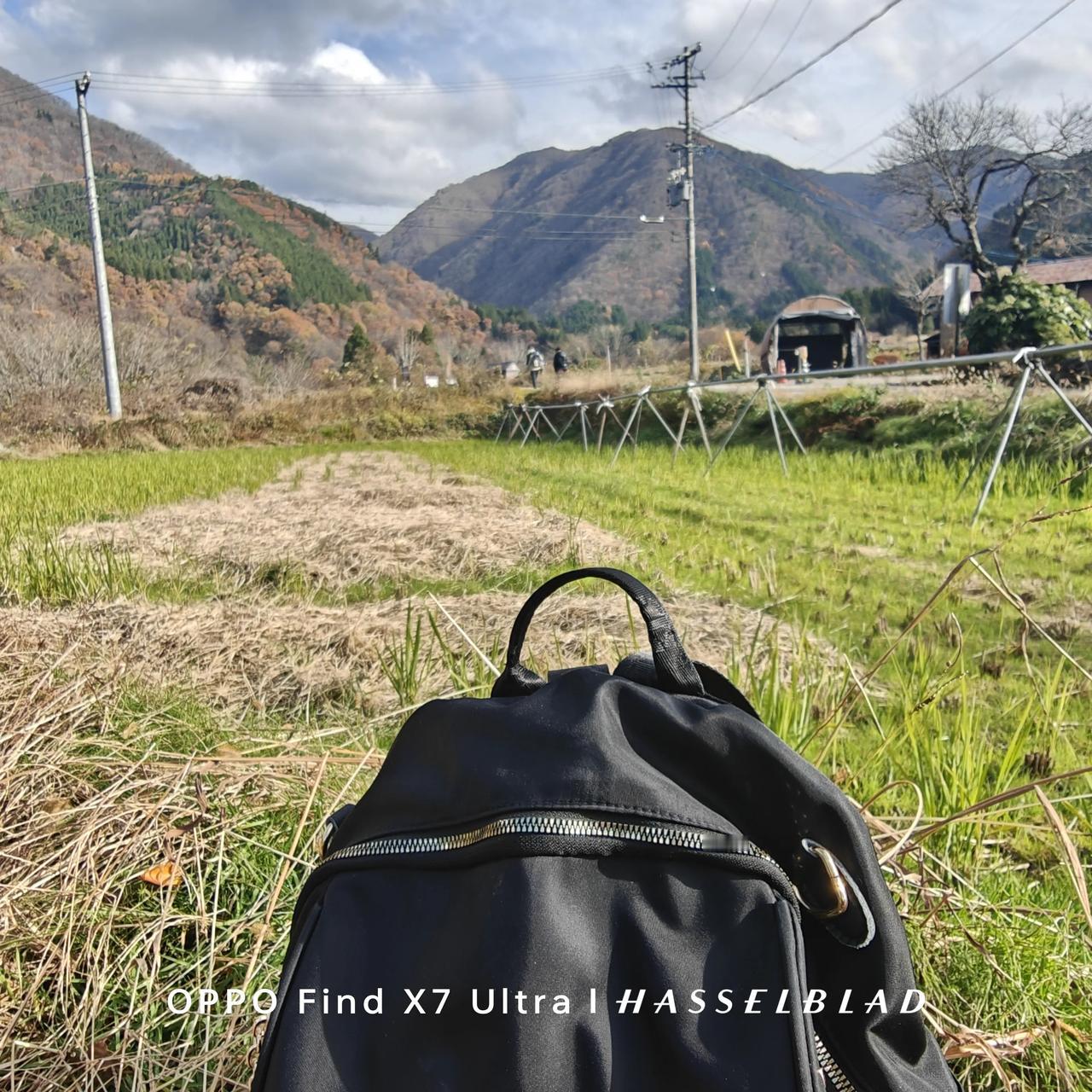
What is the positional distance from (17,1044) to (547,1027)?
847mm

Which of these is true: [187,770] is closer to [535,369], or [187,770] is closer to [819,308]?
[819,308]

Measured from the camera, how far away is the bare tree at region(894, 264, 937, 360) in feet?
138

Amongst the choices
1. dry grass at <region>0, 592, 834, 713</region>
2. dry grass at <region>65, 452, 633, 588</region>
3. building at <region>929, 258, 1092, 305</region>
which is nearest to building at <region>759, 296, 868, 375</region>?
dry grass at <region>65, 452, 633, 588</region>

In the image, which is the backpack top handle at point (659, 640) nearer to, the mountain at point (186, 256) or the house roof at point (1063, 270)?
the house roof at point (1063, 270)

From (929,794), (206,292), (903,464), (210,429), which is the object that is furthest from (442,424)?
(206,292)

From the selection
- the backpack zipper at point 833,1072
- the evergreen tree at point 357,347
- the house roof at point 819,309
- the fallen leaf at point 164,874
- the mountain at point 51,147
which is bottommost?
the fallen leaf at point 164,874

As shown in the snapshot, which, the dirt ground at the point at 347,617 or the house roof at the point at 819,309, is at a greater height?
the house roof at the point at 819,309

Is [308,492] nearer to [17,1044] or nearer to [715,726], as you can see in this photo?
[17,1044]

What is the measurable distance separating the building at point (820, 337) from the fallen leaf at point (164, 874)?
19.5m

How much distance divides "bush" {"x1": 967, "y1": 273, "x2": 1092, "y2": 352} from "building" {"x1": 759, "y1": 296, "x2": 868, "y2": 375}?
5.99m

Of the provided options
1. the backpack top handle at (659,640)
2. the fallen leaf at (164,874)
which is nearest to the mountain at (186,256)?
the fallen leaf at (164,874)

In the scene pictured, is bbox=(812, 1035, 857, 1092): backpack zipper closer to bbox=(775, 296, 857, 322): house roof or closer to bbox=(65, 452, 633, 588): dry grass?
bbox=(65, 452, 633, 588): dry grass

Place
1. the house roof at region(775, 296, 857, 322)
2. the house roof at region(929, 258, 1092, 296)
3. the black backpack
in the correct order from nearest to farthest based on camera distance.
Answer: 1. the black backpack
2. the house roof at region(775, 296, 857, 322)
3. the house roof at region(929, 258, 1092, 296)

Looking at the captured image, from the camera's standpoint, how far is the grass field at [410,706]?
3.97 feet
